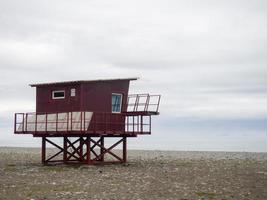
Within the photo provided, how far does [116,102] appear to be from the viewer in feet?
147

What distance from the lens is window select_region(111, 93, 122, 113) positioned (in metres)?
44.3

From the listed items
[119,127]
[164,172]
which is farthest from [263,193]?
[119,127]

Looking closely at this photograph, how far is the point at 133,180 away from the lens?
32000mm

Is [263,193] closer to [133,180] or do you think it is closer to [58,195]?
[133,180]

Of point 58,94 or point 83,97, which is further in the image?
point 58,94

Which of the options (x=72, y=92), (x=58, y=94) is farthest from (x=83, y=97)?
(x=58, y=94)

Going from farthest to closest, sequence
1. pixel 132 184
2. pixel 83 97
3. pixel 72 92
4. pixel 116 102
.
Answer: pixel 116 102, pixel 72 92, pixel 83 97, pixel 132 184

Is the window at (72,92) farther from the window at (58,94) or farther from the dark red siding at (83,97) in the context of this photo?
the window at (58,94)

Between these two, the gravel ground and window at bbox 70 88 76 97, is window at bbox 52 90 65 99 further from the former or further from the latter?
the gravel ground

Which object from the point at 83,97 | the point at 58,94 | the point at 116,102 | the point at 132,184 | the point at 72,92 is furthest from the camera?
the point at 116,102

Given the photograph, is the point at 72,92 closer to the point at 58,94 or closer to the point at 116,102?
the point at 58,94

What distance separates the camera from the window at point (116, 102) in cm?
4432

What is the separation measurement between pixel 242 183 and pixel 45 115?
19.0m

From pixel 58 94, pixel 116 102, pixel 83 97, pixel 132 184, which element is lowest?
pixel 132 184
